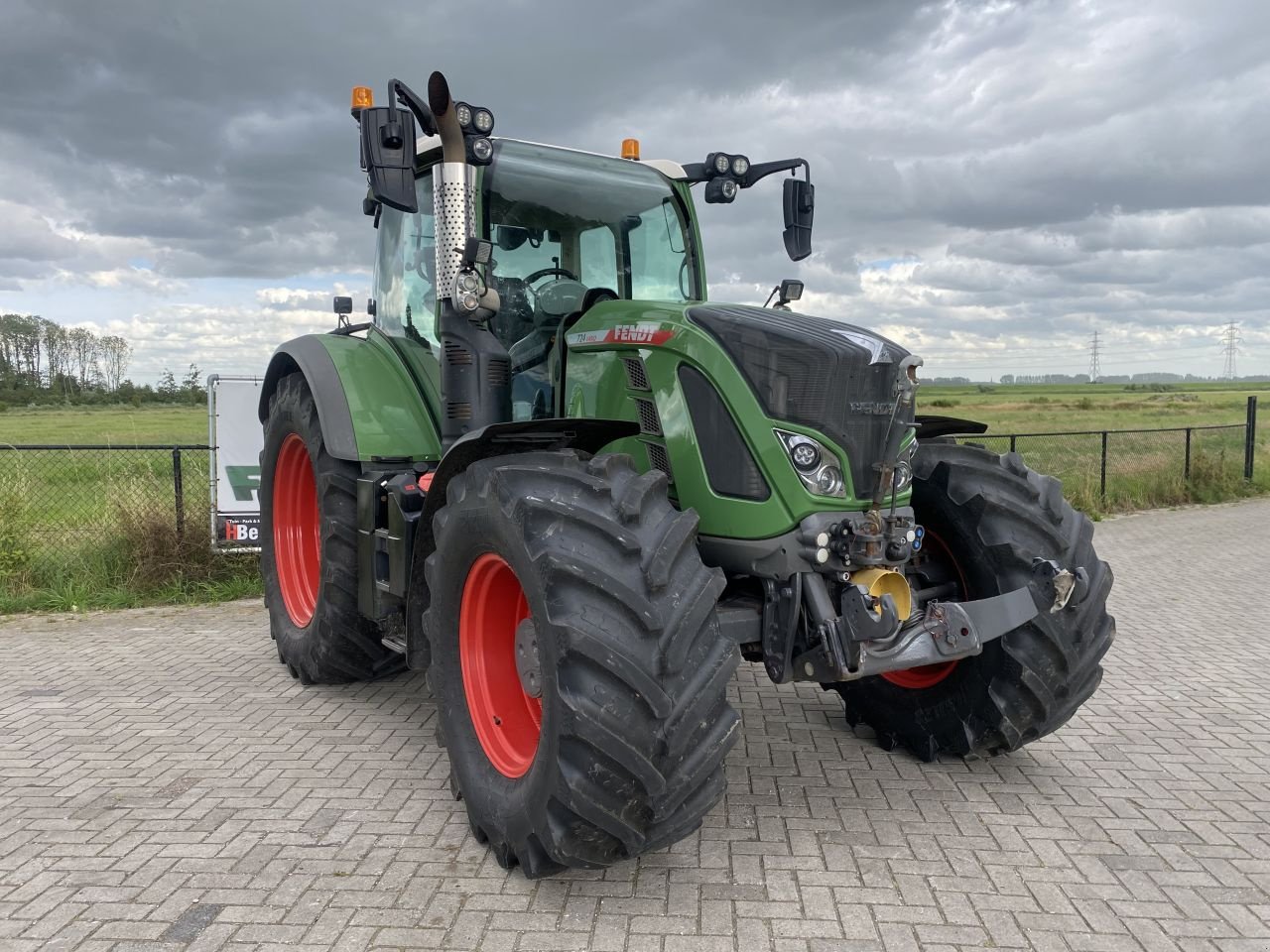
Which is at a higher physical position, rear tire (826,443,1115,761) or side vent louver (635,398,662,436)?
side vent louver (635,398,662,436)

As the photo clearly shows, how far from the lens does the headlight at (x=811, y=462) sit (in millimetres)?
3262

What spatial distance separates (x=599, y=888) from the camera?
307cm

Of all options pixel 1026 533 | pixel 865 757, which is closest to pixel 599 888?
pixel 865 757

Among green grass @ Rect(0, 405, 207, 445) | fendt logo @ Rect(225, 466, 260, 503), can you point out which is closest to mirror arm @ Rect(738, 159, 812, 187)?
fendt logo @ Rect(225, 466, 260, 503)

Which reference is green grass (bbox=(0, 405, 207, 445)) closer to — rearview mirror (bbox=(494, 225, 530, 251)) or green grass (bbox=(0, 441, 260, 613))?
green grass (bbox=(0, 441, 260, 613))

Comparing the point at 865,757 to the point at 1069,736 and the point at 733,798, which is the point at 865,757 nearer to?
the point at 733,798

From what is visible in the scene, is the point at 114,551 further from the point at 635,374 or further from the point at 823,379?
the point at 823,379

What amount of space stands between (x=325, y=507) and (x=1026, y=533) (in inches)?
128

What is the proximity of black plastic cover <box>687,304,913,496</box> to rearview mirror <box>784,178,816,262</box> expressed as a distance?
1472 millimetres

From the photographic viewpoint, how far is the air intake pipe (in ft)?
12.4

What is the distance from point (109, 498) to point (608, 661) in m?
6.87

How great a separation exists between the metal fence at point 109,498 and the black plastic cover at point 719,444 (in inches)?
241

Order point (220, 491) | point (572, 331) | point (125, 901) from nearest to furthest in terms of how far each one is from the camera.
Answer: point (125, 901) < point (572, 331) < point (220, 491)

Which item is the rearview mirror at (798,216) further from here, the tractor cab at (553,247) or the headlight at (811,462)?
the headlight at (811,462)
